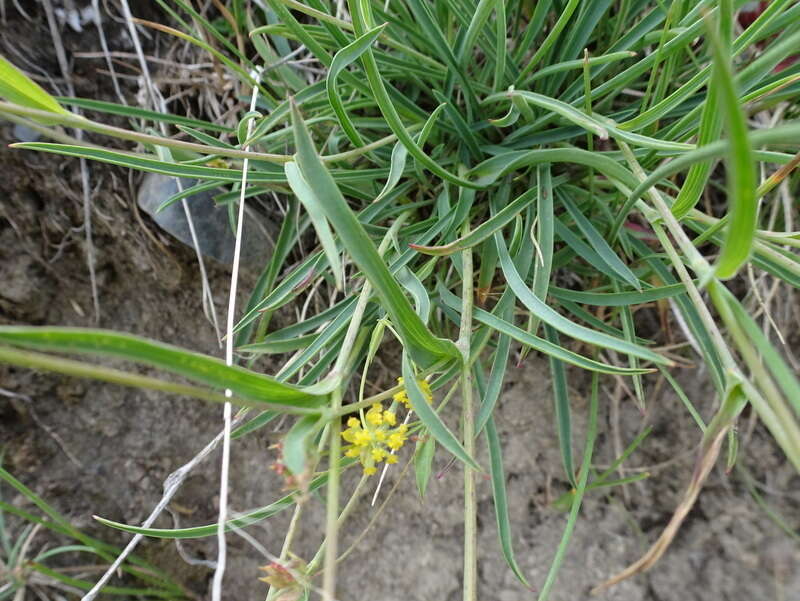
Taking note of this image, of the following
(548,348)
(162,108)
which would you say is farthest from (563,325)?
(162,108)

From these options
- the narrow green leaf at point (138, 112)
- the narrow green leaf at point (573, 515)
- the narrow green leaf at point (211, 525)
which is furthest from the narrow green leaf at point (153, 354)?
the narrow green leaf at point (138, 112)

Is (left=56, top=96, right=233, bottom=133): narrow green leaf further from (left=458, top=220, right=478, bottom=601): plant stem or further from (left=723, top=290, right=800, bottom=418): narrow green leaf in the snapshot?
(left=723, top=290, right=800, bottom=418): narrow green leaf

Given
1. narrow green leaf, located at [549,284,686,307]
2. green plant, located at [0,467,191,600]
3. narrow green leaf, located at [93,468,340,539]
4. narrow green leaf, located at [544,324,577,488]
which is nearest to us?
narrow green leaf, located at [93,468,340,539]

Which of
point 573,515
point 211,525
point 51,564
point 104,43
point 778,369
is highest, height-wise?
point 104,43

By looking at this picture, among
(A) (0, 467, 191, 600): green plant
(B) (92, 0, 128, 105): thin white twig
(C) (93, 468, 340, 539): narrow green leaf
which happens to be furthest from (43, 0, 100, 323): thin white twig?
(C) (93, 468, 340, 539): narrow green leaf

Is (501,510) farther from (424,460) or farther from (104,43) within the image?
(104,43)

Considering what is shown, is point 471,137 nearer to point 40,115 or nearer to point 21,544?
point 40,115

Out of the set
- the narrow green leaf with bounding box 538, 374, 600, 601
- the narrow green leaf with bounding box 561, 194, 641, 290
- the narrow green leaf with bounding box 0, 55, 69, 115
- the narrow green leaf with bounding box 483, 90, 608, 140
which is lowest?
the narrow green leaf with bounding box 538, 374, 600, 601

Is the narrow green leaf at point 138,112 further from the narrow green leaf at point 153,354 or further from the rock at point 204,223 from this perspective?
the narrow green leaf at point 153,354

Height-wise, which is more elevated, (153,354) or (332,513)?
(153,354)
